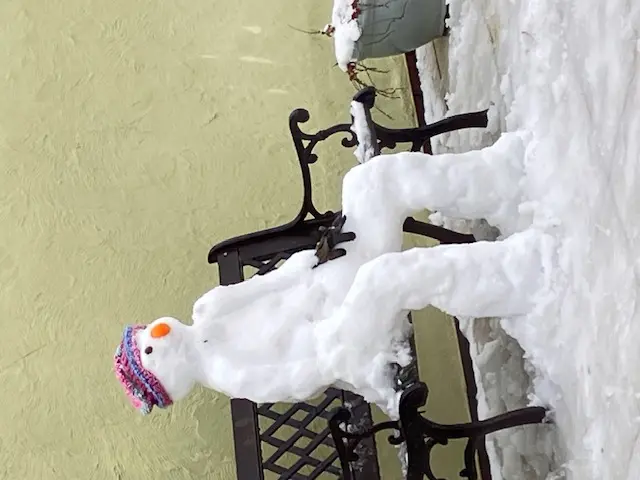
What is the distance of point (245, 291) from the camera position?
0.82m

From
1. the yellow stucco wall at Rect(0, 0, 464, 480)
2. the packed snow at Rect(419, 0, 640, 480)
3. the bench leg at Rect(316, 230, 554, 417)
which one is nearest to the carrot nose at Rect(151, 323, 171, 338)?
the bench leg at Rect(316, 230, 554, 417)

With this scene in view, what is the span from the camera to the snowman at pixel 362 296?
0.77 meters

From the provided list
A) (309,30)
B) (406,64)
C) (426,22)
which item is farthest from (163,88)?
(426,22)

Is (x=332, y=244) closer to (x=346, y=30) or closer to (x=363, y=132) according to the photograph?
(x=363, y=132)

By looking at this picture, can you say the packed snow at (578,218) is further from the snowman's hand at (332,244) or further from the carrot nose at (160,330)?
the carrot nose at (160,330)

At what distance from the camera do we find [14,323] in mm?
1373

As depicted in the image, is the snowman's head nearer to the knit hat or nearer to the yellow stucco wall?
the knit hat

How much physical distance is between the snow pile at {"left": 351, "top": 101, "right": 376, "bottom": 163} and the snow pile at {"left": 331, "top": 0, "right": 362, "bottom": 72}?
20 cm

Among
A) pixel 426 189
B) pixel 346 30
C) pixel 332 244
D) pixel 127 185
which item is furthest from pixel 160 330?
pixel 127 185

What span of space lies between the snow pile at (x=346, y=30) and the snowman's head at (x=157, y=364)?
21.9 inches

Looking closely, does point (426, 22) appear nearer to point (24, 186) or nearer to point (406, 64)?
point (406, 64)

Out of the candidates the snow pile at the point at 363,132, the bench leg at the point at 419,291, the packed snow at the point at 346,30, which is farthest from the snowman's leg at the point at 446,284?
the packed snow at the point at 346,30

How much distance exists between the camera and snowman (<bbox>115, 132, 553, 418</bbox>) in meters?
0.77

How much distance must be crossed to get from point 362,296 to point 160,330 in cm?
19
